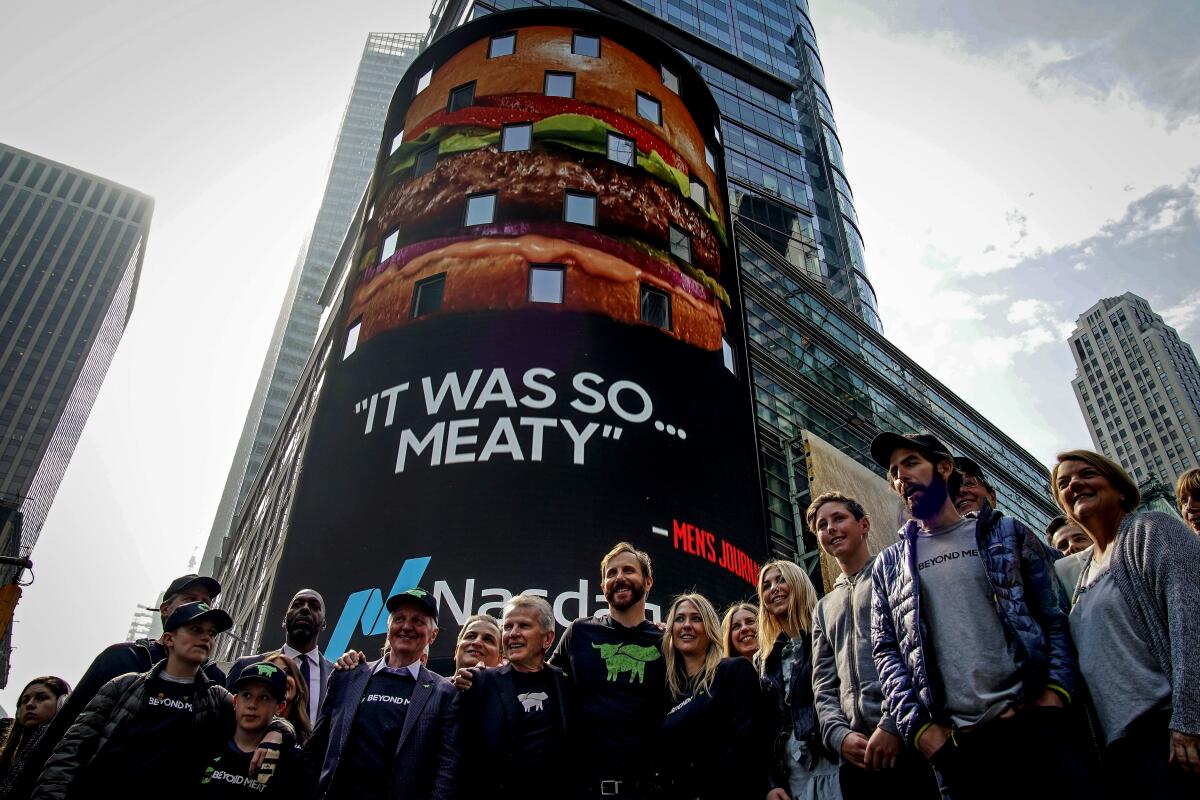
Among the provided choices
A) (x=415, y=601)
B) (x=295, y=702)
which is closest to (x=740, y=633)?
(x=415, y=601)

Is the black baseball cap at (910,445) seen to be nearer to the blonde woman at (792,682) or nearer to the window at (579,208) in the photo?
the blonde woman at (792,682)

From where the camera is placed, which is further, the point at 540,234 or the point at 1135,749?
the point at 540,234

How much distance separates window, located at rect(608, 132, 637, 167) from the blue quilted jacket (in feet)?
53.7

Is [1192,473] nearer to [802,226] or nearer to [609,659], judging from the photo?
[609,659]

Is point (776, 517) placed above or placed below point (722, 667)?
above

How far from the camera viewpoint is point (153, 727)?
18.3 ft

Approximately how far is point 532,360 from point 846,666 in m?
11.7

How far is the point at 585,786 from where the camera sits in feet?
16.1

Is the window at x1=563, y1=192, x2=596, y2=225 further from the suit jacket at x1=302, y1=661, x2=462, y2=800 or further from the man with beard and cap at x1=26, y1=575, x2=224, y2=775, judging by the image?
the suit jacket at x1=302, y1=661, x2=462, y2=800

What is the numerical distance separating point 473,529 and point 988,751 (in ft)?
36.9

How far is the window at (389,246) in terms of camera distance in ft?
61.6

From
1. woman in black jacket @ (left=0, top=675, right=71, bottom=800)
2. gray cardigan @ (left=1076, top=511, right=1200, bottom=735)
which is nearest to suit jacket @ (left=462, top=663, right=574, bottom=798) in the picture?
gray cardigan @ (left=1076, top=511, right=1200, bottom=735)

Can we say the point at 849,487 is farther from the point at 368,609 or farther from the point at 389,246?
the point at 368,609

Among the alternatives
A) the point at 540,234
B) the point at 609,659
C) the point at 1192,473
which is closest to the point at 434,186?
the point at 540,234
